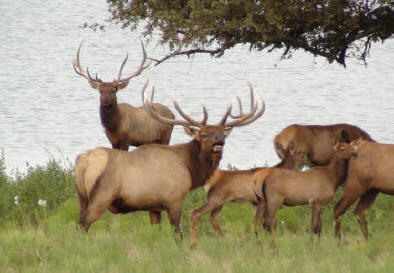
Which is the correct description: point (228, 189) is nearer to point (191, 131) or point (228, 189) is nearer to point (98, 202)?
point (191, 131)

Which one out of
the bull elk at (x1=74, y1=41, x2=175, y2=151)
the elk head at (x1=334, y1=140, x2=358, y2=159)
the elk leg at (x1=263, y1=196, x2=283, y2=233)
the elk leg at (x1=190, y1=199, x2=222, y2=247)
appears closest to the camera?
the elk leg at (x1=190, y1=199, x2=222, y2=247)

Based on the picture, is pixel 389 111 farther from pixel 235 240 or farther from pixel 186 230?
pixel 235 240

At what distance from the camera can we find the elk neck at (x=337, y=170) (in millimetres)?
12380

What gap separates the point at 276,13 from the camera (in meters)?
14.5

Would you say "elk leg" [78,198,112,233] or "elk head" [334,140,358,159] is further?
"elk head" [334,140,358,159]

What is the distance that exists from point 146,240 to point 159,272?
1.74 m

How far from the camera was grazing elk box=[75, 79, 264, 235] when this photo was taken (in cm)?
1135

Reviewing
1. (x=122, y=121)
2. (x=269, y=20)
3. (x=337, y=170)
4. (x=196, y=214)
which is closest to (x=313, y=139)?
(x=269, y=20)

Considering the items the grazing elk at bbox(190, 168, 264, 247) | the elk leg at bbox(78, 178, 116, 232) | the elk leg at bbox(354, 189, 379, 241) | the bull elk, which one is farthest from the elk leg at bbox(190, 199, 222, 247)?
the bull elk

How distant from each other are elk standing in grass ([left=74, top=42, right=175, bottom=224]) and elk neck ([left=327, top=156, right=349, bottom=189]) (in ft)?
17.4

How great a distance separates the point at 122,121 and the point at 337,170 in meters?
5.81

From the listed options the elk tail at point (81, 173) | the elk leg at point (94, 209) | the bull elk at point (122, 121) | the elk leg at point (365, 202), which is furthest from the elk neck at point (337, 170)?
the bull elk at point (122, 121)

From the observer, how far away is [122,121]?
57.0 feet

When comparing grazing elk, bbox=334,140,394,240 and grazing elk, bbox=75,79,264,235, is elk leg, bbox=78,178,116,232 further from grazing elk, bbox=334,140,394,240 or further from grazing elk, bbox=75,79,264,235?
grazing elk, bbox=334,140,394,240
